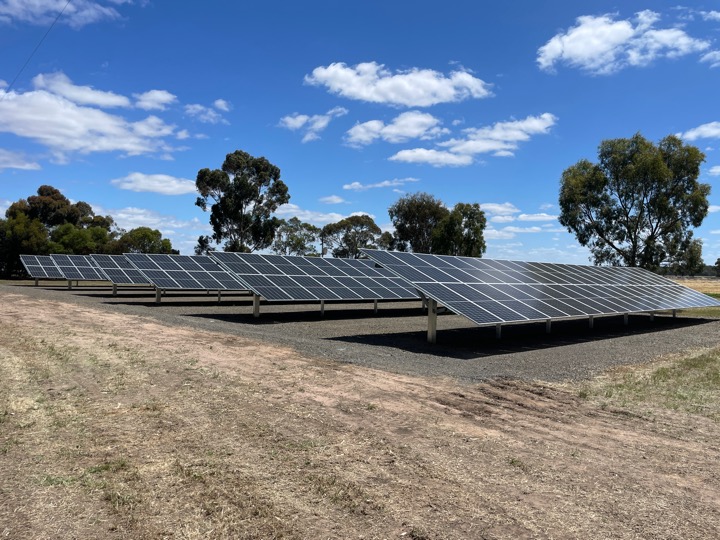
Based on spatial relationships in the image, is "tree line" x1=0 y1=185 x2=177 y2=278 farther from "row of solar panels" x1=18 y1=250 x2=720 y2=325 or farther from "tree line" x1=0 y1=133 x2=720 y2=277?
"row of solar panels" x1=18 y1=250 x2=720 y2=325

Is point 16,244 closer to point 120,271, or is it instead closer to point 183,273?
point 120,271

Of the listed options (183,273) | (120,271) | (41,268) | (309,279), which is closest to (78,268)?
(41,268)

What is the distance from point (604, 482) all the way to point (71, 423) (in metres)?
6.82

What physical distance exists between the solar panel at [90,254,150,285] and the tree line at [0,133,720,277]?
808 inches

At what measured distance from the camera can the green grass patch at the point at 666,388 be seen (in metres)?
9.29

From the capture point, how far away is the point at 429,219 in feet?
229

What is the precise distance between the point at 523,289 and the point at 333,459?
15553 mm

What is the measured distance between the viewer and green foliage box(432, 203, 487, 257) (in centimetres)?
6106

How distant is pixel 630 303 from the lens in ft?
74.4

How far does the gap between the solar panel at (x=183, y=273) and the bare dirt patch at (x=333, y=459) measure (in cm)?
2002

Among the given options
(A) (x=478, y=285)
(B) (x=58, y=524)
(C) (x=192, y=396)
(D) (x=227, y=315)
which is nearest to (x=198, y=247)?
(D) (x=227, y=315)

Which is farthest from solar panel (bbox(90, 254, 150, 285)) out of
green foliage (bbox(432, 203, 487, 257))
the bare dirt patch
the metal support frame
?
green foliage (bbox(432, 203, 487, 257))

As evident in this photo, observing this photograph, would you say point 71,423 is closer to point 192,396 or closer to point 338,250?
point 192,396

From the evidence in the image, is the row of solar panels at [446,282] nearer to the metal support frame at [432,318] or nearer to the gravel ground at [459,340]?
the metal support frame at [432,318]
